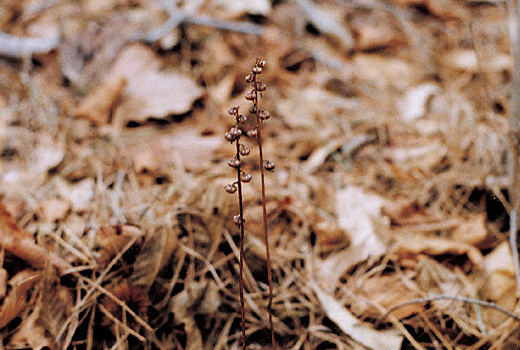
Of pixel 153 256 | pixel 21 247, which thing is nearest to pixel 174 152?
pixel 153 256

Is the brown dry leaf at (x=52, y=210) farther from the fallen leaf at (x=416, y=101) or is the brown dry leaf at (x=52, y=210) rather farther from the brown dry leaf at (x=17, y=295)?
the fallen leaf at (x=416, y=101)

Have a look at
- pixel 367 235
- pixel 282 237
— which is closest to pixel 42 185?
pixel 282 237

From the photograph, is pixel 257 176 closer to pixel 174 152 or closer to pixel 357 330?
pixel 174 152

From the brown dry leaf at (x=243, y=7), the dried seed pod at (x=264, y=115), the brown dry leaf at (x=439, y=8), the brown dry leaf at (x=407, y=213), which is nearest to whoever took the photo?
the dried seed pod at (x=264, y=115)

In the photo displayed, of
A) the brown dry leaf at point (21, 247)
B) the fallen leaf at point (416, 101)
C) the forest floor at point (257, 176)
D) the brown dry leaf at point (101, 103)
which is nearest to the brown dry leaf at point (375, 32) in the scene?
the forest floor at point (257, 176)

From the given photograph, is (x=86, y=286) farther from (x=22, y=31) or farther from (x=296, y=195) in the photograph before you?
(x=22, y=31)

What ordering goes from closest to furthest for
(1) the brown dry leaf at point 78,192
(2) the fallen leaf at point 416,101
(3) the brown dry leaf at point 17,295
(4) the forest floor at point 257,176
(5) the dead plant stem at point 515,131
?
(3) the brown dry leaf at point 17,295 < (4) the forest floor at point 257,176 < (5) the dead plant stem at point 515,131 < (1) the brown dry leaf at point 78,192 < (2) the fallen leaf at point 416,101

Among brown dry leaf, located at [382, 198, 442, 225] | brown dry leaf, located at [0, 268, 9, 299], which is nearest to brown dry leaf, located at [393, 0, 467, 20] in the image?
brown dry leaf, located at [382, 198, 442, 225]

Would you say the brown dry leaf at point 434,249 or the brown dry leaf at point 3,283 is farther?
the brown dry leaf at point 434,249
